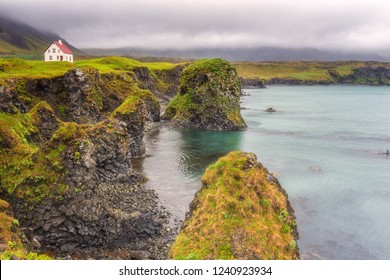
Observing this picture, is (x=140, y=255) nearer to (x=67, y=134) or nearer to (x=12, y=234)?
(x=12, y=234)

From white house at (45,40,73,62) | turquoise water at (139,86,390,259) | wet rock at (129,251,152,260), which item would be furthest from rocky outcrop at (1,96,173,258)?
white house at (45,40,73,62)

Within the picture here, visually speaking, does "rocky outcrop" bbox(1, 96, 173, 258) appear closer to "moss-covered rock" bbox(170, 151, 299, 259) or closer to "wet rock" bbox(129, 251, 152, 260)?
"wet rock" bbox(129, 251, 152, 260)

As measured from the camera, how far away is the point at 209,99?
98.4 m

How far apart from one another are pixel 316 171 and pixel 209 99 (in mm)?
45443

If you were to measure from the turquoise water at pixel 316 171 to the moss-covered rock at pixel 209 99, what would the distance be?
18.2 feet

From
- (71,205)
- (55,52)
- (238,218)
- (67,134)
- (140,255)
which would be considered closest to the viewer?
(238,218)

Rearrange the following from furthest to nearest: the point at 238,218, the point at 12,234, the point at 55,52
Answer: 1. the point at 55,52
2. the point at 12,234
3. the point at 238,218

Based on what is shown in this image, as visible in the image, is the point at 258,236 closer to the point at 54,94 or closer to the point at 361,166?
the point at 361,166

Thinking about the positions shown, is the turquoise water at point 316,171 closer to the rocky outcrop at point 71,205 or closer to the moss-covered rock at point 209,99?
the moss-covered rock at point 209,99

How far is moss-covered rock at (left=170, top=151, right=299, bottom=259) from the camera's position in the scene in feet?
72.3

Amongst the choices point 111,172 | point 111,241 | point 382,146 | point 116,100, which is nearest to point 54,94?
point 116,100

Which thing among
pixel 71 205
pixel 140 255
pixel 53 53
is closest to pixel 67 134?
pixel 71 205

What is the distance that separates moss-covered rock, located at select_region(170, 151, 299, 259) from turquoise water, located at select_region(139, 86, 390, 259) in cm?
939

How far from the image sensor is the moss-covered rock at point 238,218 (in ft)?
72.3
